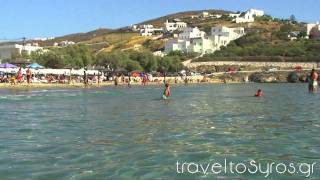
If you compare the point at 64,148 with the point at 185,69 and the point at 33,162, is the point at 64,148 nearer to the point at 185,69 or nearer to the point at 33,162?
the point at 33,162

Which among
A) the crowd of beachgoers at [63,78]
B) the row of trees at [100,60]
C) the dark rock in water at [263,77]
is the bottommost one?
the dark rock in water at [263,77]

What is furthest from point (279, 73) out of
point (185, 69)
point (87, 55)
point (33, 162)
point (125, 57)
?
point (33, 162)

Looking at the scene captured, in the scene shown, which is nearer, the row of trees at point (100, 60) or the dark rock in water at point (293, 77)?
the row of trees at point (100, 60)

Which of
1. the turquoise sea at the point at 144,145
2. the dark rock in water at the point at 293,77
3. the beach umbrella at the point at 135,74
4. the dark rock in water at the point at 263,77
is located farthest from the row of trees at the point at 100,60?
the turquoise sea at the point at 144,145

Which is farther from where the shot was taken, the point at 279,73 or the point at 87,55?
the point at 279,73

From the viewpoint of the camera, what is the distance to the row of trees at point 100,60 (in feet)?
368

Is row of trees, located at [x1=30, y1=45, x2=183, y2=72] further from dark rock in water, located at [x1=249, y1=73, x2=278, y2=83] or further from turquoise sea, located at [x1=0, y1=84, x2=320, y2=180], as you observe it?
turquoise sea, located at [x1=0, y1=84, x2=320, y2=180]

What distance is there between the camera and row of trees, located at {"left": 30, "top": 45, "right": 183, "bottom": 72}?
11226 cm

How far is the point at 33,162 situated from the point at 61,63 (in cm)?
9790

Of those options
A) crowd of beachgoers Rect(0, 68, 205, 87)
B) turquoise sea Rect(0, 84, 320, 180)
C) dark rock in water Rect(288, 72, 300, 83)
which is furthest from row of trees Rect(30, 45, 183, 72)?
turquoise sea Rect(0, 84, 320, 180)

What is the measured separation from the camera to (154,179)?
13.1 metres

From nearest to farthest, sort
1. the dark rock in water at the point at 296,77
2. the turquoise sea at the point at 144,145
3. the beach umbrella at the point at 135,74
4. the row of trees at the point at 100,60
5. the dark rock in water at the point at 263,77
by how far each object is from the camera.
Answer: the turquoise sea at the point at 144,145, the row of trees at the point at 100,60, the beach umbrella at the point at 135,74, the dark rock in water at the point at 296,77, the dark rock in water at the point at 263,77

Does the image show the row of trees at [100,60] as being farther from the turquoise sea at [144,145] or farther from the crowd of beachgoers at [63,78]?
the turquoise sea at [144,145]

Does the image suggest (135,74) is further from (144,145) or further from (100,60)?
(144,145)
